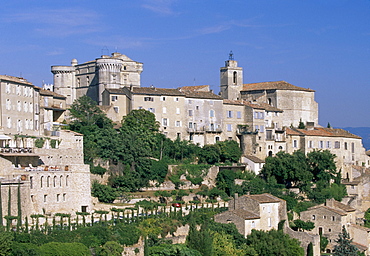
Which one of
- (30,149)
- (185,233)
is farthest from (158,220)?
(30,149)

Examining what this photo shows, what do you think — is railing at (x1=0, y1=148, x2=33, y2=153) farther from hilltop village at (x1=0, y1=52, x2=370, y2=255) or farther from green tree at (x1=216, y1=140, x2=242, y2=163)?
green tree at (x1=216, y1=140, x2=242, y2=163)

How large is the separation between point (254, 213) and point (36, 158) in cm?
1602

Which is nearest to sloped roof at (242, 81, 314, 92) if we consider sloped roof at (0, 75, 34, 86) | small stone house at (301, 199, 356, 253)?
small stone house at (301, 199, 356, 253)

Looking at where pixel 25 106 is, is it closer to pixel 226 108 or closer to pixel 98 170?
pixel 98 170

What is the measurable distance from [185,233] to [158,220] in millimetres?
2087

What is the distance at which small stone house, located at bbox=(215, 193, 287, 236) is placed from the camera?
53.5 m

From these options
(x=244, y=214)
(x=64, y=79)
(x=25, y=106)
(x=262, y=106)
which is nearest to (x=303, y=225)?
(x=244, y=214)

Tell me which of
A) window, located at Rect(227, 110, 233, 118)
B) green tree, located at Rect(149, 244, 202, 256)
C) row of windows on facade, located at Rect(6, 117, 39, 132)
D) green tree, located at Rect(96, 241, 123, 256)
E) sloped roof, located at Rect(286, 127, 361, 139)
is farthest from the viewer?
sloped roof, located at Rect(286, 127, 361, 139)

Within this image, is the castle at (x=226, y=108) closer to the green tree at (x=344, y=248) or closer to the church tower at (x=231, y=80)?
the church tower at (x=231, y=80)

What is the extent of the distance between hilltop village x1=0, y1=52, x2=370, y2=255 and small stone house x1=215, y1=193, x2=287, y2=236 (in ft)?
0.24

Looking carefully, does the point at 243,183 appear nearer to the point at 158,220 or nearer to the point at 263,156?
the point at 263,156

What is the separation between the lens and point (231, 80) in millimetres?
84625

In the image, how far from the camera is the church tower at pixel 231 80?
8412 centimetres

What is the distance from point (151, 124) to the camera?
228 feet
